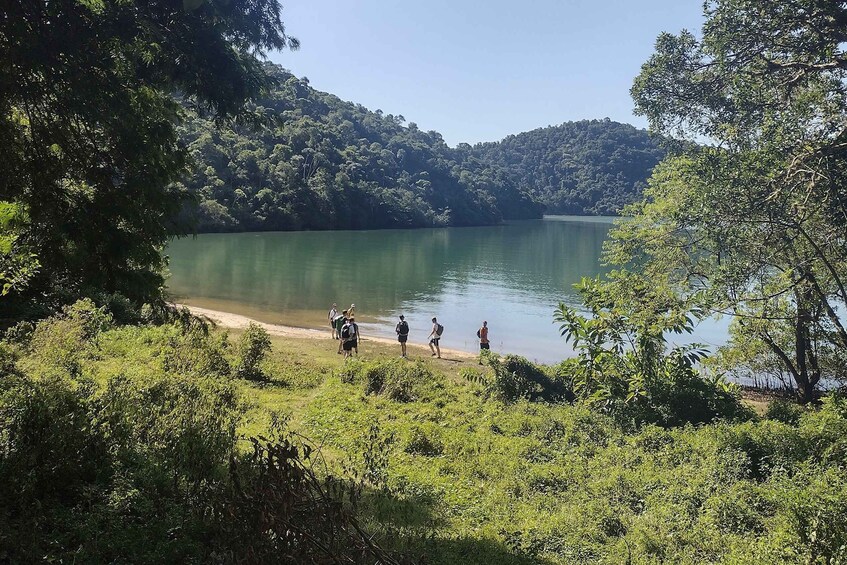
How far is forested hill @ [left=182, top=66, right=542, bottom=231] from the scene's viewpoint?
86.3 meters

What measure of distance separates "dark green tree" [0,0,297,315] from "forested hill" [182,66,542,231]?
144ft

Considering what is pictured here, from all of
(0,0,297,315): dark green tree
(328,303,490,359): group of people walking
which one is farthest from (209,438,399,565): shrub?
(328,303,490,359): group of people walking

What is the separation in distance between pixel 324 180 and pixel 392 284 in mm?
57948

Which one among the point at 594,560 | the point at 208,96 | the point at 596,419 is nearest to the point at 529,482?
the point at 594,560

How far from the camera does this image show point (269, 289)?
3947 cm

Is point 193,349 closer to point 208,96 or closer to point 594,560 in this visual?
point 208,96

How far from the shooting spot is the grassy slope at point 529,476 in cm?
616

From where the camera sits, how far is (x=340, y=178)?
100938 millimetres

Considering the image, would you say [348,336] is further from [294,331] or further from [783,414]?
[783,414]

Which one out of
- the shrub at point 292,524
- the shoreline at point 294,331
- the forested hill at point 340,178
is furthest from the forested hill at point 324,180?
the shrub at point 292,524

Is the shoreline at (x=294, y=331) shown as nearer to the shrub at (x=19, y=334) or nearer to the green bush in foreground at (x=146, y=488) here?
the shrub at (x=19, y=334)

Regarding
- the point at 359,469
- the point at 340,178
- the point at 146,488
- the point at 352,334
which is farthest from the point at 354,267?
the point at 340,178

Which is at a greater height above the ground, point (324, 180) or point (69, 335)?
point (324, 180)

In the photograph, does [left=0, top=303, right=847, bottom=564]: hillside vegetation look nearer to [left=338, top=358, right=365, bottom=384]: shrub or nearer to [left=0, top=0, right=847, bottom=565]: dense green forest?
[left=0, top=0, right=847, bottom=565]: dense green forest
